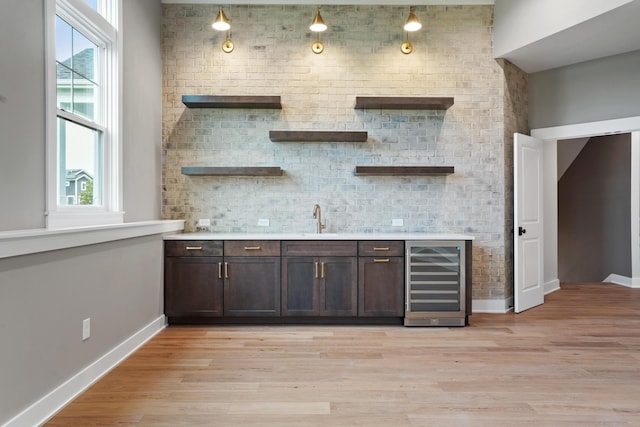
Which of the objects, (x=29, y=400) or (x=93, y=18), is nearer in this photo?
(x=29, y=400)

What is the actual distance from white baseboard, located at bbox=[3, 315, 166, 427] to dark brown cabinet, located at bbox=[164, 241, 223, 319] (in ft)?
1.37

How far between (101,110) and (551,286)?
18.5 feet

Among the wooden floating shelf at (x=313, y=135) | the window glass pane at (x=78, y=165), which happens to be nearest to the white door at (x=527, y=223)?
the wooden floating shelf at (x=313, y=135)

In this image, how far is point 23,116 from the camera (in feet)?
7.06

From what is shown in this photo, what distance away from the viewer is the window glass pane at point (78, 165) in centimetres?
265

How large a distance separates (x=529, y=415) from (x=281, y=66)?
3734mm

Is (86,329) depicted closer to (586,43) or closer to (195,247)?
(195,247)

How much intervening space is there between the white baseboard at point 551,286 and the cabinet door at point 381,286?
2643 mm

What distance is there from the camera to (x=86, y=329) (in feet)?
8.22

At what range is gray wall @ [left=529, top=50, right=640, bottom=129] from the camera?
4.19m

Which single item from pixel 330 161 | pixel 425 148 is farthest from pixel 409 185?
pixel 330 161

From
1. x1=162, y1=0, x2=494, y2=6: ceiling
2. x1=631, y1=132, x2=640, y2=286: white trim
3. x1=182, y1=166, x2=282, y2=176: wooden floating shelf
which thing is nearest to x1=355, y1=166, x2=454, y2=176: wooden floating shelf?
x1=182, y1=166, x2=282, y2=176: wooden floating shelf

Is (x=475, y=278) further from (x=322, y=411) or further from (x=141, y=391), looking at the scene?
(x=141, y=391)

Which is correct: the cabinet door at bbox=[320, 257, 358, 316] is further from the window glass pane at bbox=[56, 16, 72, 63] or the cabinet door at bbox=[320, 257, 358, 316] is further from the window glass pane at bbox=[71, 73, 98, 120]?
the window glass pane at bbox=[56, 16, 72, 63]
